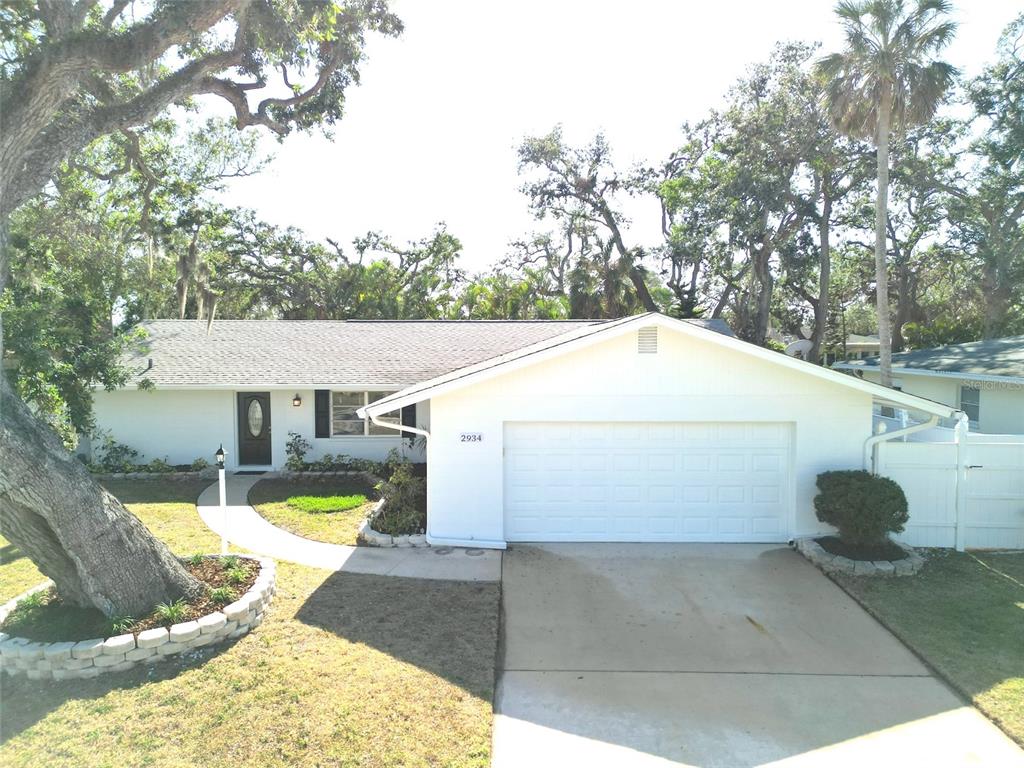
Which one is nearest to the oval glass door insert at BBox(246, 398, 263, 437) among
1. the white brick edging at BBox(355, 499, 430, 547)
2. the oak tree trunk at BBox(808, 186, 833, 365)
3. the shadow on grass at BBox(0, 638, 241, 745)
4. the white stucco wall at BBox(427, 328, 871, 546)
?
the white brick edging at BBox(355, 499, 430, 547)

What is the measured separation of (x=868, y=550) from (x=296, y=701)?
25.3ft

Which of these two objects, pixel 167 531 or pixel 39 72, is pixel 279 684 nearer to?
pixel 167 531

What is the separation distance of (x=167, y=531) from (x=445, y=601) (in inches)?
228

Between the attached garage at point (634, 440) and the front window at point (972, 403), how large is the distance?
838cm

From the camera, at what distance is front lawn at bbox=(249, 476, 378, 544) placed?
10.2 metres

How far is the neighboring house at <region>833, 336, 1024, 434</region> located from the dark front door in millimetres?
17095

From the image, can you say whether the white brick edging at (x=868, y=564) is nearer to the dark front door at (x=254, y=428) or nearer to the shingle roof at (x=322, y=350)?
the shingle roof at (x=322, y=350)

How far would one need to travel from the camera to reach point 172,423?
14930mm

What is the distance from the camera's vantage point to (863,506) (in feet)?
26.9

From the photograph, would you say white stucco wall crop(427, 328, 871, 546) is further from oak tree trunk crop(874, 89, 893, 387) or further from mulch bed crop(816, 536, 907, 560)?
oak tree trunk crop(874, 89, 893, 387)

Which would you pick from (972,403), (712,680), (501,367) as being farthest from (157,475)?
(972,403)

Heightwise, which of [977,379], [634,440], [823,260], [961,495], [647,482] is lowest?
[961,495]

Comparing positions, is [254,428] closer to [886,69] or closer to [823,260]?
[886,69]

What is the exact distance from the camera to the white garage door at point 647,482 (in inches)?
370
